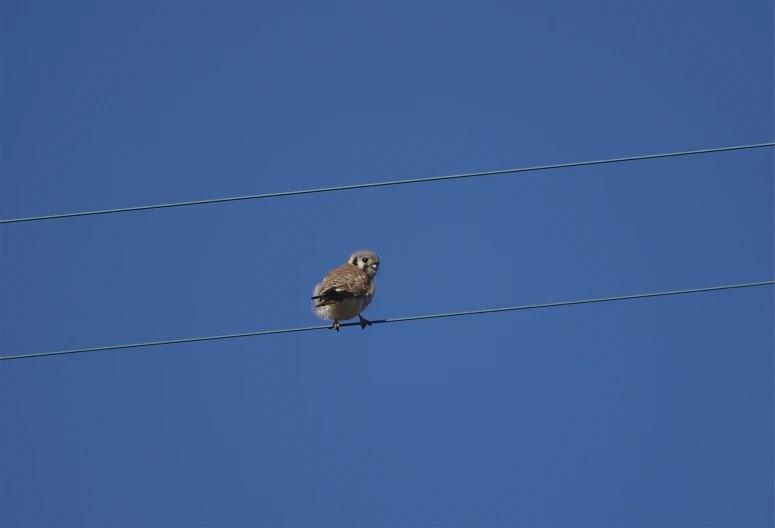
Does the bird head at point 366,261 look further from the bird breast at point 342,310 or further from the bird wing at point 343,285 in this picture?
the bird breast at point 342,310

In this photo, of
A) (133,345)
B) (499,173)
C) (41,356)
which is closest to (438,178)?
(499,173)

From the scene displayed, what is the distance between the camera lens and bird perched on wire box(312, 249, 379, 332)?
13891mm

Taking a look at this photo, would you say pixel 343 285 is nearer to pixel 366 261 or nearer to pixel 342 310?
pixel 342 310

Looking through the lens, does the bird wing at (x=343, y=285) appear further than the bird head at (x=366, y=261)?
No

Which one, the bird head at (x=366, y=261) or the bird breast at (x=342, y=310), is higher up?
the bird head at (x=366, y=261)

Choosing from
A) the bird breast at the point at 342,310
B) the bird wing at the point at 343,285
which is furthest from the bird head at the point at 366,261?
the bird breast at the point at 342,310

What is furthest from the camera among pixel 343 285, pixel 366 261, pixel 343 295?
pixel 366 261

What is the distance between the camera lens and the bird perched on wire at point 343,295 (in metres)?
13.9

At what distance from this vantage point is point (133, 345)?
10.7 m

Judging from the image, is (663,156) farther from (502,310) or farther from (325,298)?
(325,298)

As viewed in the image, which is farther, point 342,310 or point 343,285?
point 343,285

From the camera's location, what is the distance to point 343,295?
548 inches

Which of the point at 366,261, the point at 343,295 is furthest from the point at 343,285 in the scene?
the point at 366,261

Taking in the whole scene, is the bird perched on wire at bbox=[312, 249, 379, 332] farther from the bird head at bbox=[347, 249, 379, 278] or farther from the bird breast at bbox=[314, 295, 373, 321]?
the bird head at bbox=[347, 249, 379, 278]
